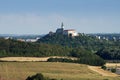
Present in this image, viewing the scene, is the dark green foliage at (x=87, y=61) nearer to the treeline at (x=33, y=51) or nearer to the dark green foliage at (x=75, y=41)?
the treeline at (x=33, y=51)

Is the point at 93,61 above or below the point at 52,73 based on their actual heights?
above

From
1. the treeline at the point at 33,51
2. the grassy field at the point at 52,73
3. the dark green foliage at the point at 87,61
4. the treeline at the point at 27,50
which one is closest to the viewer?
the grassy field at the point at 52,73

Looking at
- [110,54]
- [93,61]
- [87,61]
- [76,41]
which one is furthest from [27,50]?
[76,41]

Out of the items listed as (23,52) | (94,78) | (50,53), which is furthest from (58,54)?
(94,78)

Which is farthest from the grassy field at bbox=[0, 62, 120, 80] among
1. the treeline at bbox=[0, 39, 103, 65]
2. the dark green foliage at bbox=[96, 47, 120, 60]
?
the dark green foliage at bbox=[96, 47, 120, 60]

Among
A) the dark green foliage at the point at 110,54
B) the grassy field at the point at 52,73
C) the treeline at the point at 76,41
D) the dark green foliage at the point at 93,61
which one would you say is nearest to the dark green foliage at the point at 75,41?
the treeline at the point at 76,41

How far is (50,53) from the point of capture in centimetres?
9744

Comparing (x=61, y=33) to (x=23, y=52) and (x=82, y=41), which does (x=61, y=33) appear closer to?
(x=82, y=41)

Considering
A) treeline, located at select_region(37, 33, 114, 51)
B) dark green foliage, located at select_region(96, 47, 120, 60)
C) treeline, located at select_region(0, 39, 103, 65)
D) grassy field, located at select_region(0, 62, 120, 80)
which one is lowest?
grassy field, located at select_region(0, 62, 120, 80)

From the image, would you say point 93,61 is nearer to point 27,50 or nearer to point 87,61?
point 87,61

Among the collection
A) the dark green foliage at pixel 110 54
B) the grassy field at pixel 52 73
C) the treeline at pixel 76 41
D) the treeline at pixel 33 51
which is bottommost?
the grassy field at pixel 52 73

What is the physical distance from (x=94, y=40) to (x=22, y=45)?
55472 millimetres

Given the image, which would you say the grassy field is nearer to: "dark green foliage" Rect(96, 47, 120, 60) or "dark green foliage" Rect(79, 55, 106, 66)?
"dark green foliage" Rect(79, 55, 106, 66)

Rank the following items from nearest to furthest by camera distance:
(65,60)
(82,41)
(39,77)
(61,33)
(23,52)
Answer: (39,77) < (65,60) < (23,52) < (82,41) < (61,33)
